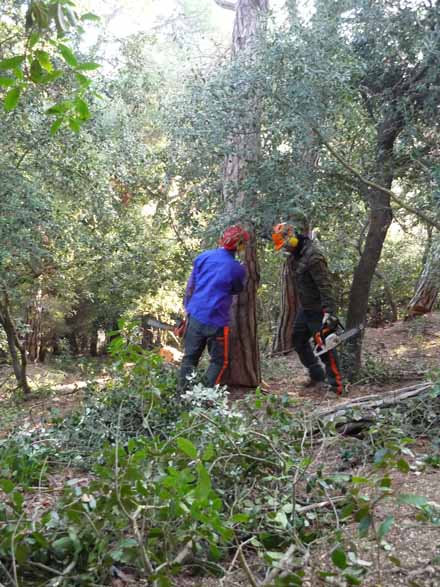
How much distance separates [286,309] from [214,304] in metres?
4.21

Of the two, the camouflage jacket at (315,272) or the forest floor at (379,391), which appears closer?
the forest floor at (379,391)

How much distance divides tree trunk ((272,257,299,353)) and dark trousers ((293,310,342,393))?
2.50 meters

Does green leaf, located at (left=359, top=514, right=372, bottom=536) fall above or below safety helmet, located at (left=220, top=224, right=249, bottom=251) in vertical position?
below

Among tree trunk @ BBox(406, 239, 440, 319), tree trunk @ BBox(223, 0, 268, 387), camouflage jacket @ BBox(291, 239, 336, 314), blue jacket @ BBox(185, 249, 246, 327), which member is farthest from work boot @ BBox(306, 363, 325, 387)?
tree trunk @ BBox(406, 239, 440, 319)

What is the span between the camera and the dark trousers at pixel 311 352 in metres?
6.71

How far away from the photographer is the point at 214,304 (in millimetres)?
5992

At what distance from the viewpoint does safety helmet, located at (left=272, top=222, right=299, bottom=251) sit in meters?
6.04

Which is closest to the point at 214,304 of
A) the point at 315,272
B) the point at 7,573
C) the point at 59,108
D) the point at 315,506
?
the point at 315,272

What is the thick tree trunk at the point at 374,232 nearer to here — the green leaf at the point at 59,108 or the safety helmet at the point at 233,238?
the safety helmet at the point at 233,238

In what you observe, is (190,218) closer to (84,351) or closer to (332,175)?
(332,175)

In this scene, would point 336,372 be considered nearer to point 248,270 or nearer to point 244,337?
point 244,337

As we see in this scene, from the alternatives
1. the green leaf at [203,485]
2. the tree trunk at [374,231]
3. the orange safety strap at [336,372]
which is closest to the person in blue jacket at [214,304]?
the orange safety strap at [336,372]

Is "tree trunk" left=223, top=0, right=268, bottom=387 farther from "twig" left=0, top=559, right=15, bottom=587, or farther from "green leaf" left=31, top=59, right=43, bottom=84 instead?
"twig" left=0, top=559, right=15, bottom=587

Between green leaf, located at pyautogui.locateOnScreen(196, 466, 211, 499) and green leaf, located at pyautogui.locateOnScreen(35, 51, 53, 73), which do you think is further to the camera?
green leaf, located at pyautogui.locateOnScreen(35, 51, 53, 73)
